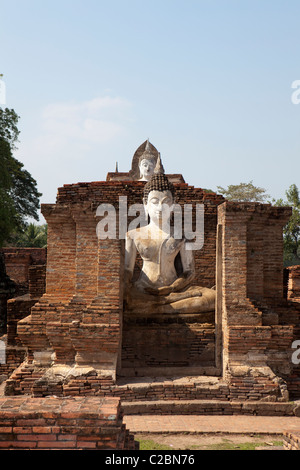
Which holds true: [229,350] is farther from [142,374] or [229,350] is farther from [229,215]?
[229,215]

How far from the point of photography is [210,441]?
20.7 feet

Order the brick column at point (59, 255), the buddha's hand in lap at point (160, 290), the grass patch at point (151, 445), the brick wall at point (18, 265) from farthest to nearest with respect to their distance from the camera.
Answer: the brick wall at point (18, 265) < the buddha's hand in lap at point (160, 290) < the brick column at point (59, 255) < the grass patch at point (151, 445)

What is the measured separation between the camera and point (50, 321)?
848 cm

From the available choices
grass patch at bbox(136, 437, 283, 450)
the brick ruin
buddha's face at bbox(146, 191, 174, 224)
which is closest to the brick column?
the brick ruin

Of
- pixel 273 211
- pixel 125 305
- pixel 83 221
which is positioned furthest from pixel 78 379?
pixel 273 211

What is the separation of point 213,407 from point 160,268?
276 cm

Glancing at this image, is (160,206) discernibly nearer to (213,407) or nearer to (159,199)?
(159,199)

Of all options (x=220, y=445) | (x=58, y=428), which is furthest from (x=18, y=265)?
(x=58, y=428)

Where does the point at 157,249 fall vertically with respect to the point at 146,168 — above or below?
below

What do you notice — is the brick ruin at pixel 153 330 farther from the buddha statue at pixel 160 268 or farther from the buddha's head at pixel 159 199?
the buddha's head at pixel 159 199

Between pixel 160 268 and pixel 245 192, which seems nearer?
pixel 160 268

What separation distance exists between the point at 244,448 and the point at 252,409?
1723mm

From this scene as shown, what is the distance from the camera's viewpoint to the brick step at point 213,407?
752 centimetres

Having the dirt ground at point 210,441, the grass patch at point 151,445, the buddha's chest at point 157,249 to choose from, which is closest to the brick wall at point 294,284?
the buddha's chest at point 157,249
